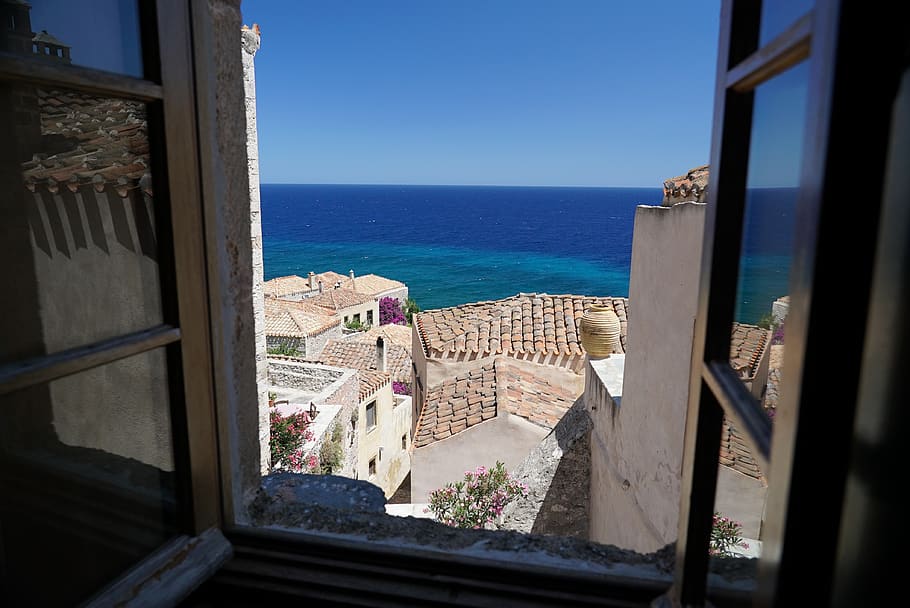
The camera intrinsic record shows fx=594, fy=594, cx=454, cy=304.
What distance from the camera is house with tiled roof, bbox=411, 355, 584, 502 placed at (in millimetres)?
6957

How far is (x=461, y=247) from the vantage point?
77.9 m

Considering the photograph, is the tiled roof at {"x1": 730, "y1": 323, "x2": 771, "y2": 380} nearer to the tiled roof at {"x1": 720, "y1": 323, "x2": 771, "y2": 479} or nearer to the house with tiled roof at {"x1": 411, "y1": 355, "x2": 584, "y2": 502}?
the tiled roof at {"x1": 720, "y1": 323, "x2": 771, "y2": 479}

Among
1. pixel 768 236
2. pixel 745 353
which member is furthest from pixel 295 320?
pixel 768 236

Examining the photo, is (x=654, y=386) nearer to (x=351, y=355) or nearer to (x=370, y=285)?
(x=351, y=355)

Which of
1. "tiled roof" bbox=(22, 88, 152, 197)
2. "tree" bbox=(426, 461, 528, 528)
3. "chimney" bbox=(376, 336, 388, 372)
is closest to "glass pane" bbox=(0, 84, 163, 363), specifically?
"tiled roof" bbox=(22, 88, 152, 197)

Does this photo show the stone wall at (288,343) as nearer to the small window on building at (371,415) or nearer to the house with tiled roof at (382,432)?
the house with tiled roof at (382,432)

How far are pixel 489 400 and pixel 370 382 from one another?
18.5 ft

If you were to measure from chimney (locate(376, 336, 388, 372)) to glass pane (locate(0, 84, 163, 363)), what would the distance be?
52.3 feet

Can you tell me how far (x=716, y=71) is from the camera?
1116 mm

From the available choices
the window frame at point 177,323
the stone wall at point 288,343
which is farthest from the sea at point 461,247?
the window frame at point 177,323

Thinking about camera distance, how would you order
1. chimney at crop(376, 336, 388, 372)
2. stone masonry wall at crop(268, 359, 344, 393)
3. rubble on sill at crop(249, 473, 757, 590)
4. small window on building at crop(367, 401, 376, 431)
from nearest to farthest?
1. rubble on sill at crop(249, 473, 757, 590)
2. stone masonry wall at crop(268, 359, 344, 393)
3. small window on building at crop(367, 401, 376, 431)
4. chimney at crop(376, 336, 388, 372)

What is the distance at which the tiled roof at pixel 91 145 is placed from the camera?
117cm

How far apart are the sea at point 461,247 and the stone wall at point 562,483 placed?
41.1 meters

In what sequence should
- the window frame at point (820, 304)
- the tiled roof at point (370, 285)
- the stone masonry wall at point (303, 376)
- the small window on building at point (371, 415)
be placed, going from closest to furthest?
the window frame at point (820, 304) < the stone masonry wall at point (303, 376) < the small window on building at point (371, 415) < the tiled roof at point (370, 285)
